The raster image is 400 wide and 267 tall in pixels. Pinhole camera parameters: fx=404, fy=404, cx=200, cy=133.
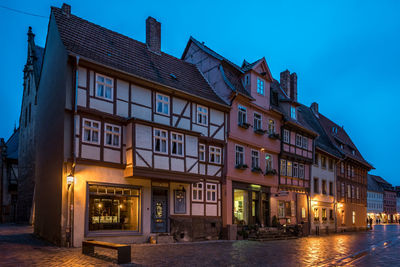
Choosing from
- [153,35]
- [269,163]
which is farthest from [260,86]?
[153,35]

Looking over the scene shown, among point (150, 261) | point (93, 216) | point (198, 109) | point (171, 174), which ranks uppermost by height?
point (198, 109)

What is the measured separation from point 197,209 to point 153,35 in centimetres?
1060

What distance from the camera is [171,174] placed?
19703 millimetres

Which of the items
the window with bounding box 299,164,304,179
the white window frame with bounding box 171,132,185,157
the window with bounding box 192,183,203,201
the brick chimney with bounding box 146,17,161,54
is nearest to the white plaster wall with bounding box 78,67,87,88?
the white window frame with bounding box 171,132,185,157

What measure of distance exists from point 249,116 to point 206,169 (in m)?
5.53

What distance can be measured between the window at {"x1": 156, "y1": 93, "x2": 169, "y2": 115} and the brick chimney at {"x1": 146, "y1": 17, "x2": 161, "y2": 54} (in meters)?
4.47

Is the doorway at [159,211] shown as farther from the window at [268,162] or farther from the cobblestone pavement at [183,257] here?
the window at [268,162]

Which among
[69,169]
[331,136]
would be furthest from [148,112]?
[331,136]

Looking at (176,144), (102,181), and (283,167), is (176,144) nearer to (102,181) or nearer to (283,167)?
(102,181)

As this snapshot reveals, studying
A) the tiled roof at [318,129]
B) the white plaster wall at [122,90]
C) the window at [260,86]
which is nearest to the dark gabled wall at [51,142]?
the white plaster wall at [122,90]

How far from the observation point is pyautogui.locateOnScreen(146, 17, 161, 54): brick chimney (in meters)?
24.0

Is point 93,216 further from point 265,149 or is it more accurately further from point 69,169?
point 265,149

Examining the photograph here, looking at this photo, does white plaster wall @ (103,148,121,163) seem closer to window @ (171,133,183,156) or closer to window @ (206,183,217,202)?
window @ (171,133,183,156)

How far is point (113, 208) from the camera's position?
18.4m
